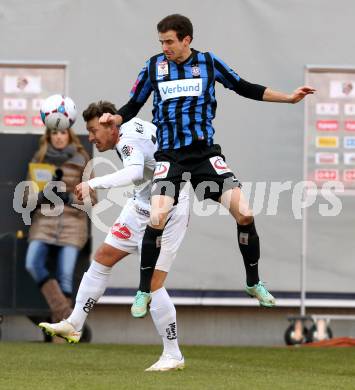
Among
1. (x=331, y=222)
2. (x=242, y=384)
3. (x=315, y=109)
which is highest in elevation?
(x=315, y=109)

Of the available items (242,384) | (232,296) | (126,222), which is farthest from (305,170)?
(242,384)

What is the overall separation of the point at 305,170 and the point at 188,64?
179 inches

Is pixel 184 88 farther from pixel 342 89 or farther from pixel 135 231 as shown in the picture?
pixel 342 89

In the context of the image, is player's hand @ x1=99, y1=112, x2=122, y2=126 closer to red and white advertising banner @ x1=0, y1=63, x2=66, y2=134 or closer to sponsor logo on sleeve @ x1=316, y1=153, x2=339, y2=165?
red and white advertising banner @ x1=0, y1=63, x2=66, y2=134

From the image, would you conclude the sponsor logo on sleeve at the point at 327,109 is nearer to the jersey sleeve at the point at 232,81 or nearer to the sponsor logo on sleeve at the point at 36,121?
the sponsor logo on sleeve at the point at 36,121

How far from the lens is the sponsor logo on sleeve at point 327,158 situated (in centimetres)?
1345

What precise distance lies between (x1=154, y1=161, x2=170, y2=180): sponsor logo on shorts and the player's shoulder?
0.44 meters

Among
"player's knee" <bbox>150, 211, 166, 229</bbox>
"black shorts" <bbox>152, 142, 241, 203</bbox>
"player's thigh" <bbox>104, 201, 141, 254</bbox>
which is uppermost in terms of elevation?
"black shorts" <bbox>152, 142, 241, 203</bbox>

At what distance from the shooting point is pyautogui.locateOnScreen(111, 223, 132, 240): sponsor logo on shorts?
956 centimetres

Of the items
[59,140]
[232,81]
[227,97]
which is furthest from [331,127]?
[232,81]

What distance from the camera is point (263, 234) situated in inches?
522

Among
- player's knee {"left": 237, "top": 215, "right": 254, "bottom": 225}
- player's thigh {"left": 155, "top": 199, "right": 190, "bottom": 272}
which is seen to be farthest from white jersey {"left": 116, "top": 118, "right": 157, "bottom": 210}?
player's knee {"left": 237, "top": 215, "right": 254, "bottom": 225}

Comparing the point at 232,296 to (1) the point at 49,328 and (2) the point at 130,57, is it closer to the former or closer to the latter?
(2) the point at 130,57

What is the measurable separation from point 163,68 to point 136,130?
55 centimetres
